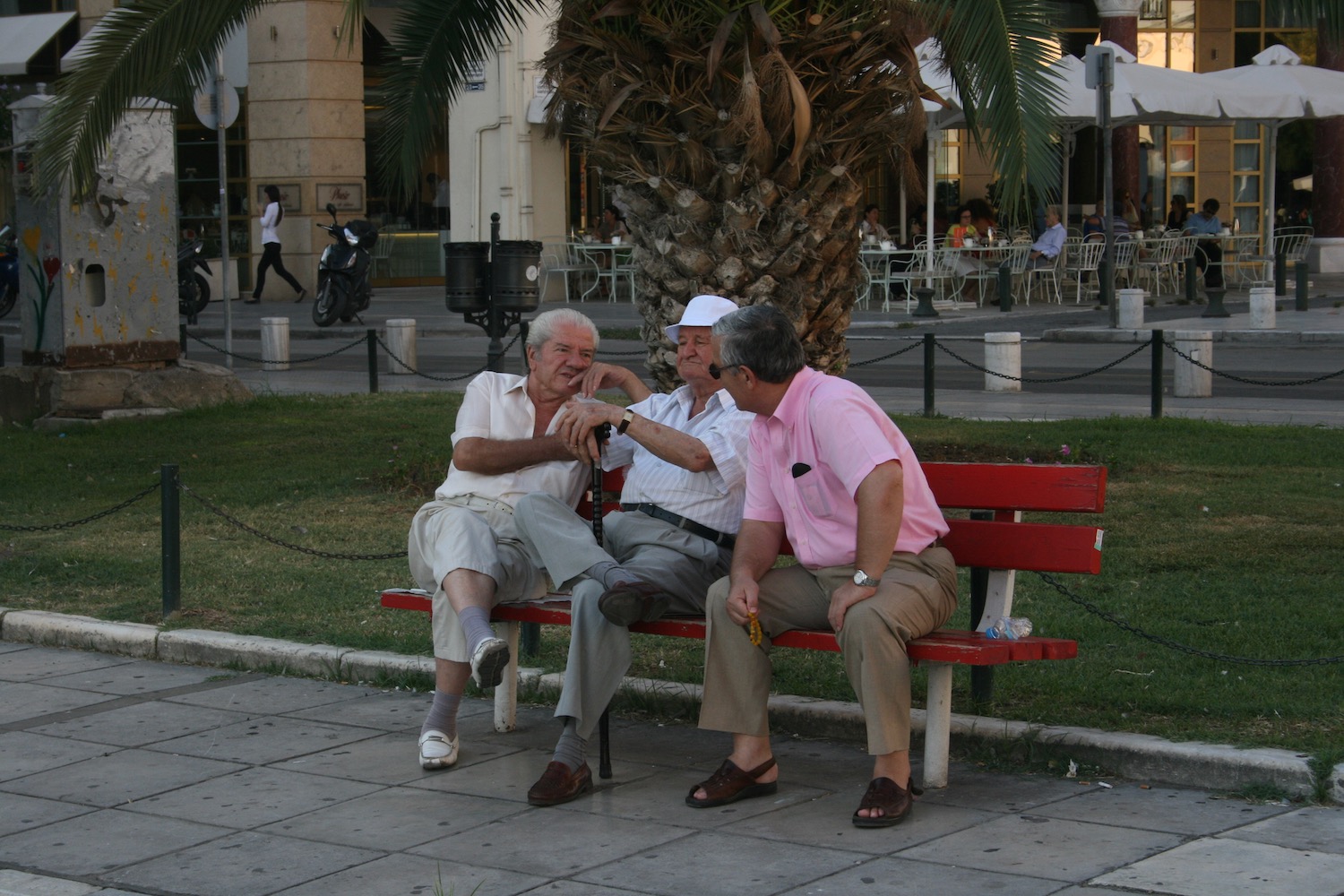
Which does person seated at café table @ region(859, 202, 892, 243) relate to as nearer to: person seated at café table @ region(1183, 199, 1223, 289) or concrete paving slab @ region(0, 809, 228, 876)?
person seated at café table @ region(1183, 199, 1223, 289)

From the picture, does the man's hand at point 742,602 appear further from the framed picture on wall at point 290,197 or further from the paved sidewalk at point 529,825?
the framed picture on wall at point 290,197

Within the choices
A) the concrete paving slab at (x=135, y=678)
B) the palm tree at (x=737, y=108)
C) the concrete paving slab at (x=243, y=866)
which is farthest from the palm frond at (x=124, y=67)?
the concrete paving slab at (x=243, y=866)

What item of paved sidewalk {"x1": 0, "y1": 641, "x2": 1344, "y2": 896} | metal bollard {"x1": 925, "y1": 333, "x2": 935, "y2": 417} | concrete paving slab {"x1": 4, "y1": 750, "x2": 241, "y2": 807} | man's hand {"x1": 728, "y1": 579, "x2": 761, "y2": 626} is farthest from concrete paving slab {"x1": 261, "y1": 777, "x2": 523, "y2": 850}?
metal bollard {"x1": 925, "y1": 333, "x2": 935, "y2": 417}

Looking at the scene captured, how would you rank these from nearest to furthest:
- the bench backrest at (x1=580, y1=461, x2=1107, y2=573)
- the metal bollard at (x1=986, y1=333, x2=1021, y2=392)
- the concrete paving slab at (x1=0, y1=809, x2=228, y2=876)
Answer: the concrete paving slab at (x1=0, y1=809, x2=228, y2=876), the bench backrest at (x1=580, y1=461, x2=1107, y2=573), the metal bollard at (x1=986, y1=333, x2=1021, y2=392)

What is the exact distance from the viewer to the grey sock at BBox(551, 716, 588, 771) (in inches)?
205

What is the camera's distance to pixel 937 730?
→ 17.0 feet

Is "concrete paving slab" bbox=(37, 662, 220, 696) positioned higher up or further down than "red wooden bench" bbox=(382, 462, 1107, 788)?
further down

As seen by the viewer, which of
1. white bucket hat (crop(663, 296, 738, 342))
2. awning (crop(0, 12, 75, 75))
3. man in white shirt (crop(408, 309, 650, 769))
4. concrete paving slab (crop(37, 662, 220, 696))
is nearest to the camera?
man in white shirt (crop(408, 309, 650, 769))

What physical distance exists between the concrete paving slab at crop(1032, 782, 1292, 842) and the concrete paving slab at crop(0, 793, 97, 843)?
2.80 metres

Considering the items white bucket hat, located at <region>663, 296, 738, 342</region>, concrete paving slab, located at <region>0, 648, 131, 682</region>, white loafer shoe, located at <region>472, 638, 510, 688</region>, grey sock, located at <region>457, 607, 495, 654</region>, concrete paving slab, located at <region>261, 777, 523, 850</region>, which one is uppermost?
white bucket hat, located at <region>663, 296, 738, 342</region>

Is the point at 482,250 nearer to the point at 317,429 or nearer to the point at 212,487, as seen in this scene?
the point at 317,429

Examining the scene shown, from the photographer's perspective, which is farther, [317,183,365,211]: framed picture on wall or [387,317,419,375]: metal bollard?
[317,183,365,211]: framed picture on wall

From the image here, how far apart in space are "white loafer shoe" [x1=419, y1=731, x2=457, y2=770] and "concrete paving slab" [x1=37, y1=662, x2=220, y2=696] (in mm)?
1615

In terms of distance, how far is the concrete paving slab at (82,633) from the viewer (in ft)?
23.7
